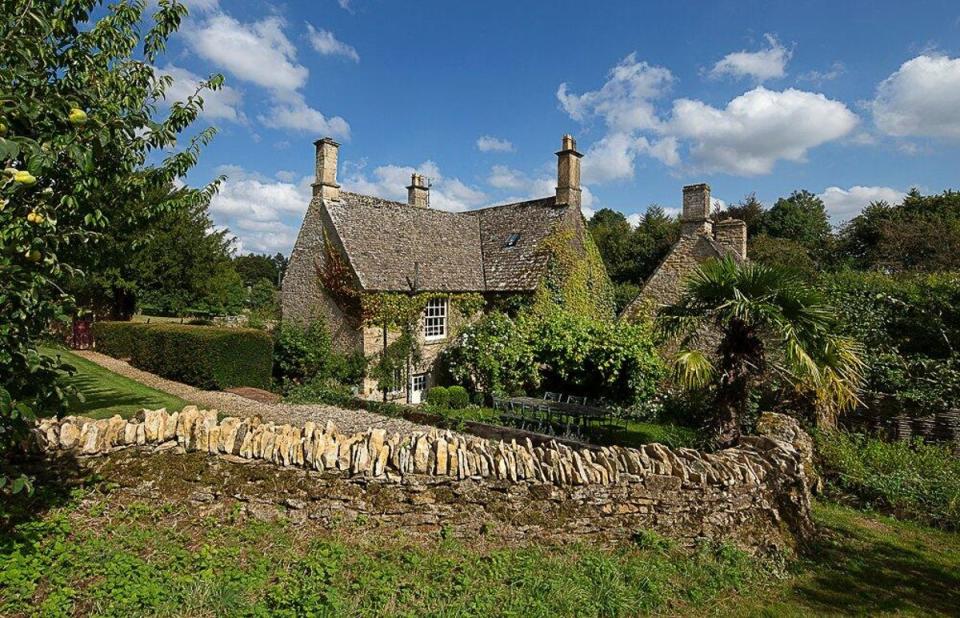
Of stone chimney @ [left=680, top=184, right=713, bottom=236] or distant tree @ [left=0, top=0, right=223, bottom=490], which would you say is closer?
distant tree @ [left=0, top=0, right=223, bottom=490]

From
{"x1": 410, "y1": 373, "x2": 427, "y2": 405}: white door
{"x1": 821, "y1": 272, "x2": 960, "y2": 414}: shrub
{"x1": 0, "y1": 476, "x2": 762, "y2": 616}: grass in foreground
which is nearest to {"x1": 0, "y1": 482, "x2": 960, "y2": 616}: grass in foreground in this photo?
{"x1": 0, "y1": 476, "x2": 762, "y2": 616}: grass in foreground

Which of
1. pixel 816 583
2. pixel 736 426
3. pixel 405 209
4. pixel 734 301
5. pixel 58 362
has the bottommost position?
pixel 816 583

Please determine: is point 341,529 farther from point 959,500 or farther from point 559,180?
point 559,180

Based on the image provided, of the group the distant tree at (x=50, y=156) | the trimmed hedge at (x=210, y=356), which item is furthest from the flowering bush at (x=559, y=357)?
the distant tree at (x=50, y=156)

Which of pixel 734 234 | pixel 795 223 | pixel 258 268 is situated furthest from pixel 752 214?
pixel 258 268

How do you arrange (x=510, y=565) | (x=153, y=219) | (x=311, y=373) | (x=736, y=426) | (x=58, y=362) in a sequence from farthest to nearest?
(x=311, y=373)
(x=736, y=426)
(x=153, y=219)
(x=510, y=565)
(x=58, y=362)

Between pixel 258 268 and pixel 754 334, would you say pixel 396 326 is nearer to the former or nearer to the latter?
pixel 754 334

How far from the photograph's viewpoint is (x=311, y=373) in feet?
58.5

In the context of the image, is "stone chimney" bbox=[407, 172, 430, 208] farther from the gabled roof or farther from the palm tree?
the palm tree

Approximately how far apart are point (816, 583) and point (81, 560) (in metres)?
7.96

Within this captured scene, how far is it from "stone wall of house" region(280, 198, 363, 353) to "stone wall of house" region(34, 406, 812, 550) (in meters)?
11.5

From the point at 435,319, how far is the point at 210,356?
25.9ft

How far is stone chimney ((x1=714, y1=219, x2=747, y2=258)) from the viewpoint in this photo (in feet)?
63.7

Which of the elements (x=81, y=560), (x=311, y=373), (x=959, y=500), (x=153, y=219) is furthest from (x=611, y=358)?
(x=81, y=560)
